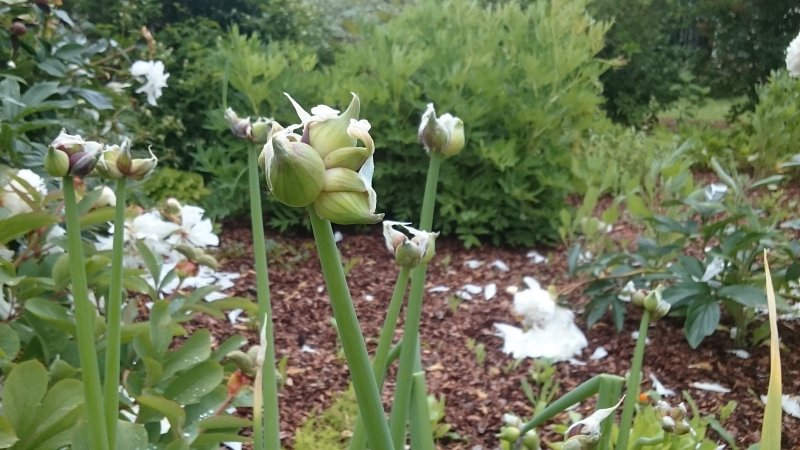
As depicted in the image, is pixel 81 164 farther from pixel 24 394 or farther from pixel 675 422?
pixel 675 422

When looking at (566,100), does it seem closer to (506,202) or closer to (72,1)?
(506,202)

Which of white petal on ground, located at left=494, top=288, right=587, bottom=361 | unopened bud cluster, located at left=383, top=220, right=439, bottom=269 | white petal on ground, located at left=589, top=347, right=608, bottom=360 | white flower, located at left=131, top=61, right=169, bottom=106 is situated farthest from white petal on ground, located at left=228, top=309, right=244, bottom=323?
unopened bud cluster, located at left=383, top=220, right=439, bottom=269

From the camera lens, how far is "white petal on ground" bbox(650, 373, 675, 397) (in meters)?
1.81

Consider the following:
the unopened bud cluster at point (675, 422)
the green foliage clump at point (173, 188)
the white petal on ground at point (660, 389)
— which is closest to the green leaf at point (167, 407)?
the unopened bud cluster at point (675, 422)

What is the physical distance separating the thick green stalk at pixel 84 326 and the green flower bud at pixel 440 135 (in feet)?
0.81

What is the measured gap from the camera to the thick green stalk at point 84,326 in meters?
0.46

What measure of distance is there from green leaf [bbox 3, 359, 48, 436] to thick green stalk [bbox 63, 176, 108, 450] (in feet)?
0.68

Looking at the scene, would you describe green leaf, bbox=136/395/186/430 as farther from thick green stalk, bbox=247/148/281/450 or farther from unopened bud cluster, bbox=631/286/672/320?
unopened bud cluster, bbox=631/286/672/320

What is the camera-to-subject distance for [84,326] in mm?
483

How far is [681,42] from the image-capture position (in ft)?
27.7

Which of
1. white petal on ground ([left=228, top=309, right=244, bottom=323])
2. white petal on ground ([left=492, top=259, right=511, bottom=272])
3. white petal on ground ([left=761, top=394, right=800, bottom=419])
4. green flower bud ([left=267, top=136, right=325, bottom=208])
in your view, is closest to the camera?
green flower bud ([left=267, top=136, right=325, bottom=208])

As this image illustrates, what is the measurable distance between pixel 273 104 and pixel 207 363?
8.22ft

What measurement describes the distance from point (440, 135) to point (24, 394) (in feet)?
1.49

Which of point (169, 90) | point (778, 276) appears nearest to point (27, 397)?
point (778, 276)
